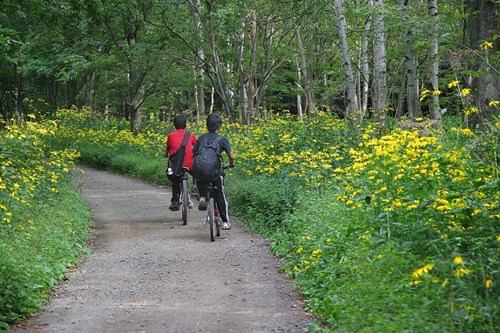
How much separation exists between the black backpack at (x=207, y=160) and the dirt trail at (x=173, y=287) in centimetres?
110

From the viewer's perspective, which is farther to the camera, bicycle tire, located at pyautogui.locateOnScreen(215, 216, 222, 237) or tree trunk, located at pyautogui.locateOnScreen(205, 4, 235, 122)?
tree trunk, located at pyautogui.locateOnScreen(205, 4, 235, 122)

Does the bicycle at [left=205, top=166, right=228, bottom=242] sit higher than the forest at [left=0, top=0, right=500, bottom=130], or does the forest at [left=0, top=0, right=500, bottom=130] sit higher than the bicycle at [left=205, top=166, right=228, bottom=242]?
the forest at [left=0, top=0, right=500, bottom=130]

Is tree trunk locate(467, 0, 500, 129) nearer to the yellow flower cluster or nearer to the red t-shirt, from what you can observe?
the red t-shirt

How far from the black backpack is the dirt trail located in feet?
3.62

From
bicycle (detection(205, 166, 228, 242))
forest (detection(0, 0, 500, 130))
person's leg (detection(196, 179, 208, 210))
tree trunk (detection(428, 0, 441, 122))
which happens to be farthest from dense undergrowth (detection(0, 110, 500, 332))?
tree trunk (detection(428, 0, 441, 122))

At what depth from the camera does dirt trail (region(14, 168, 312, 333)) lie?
627 centimetres

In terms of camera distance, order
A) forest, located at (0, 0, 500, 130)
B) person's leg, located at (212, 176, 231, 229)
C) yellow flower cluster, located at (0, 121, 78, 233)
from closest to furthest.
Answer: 1. yellow flower cluster, located at (0, 121, 78, 233)
2. person's leg, located at (212, 176, 231, 229)
3. forest, located at (0, 0, 500, 130)

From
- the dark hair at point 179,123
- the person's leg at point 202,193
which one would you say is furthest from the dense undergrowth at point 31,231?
the dark hair at point 179,123

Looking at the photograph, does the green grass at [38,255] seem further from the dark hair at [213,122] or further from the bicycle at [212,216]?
the dark hair at [213,122]

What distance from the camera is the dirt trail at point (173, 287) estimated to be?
627 centimetres

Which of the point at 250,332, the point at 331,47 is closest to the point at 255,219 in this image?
the point at 250,332

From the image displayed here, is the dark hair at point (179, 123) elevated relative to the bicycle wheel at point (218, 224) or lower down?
elevated

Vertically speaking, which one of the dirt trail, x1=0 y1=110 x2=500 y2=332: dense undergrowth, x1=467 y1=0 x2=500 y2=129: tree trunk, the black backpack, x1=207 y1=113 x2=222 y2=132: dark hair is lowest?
the dirt trail

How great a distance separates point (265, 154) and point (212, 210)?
3.90 meters
